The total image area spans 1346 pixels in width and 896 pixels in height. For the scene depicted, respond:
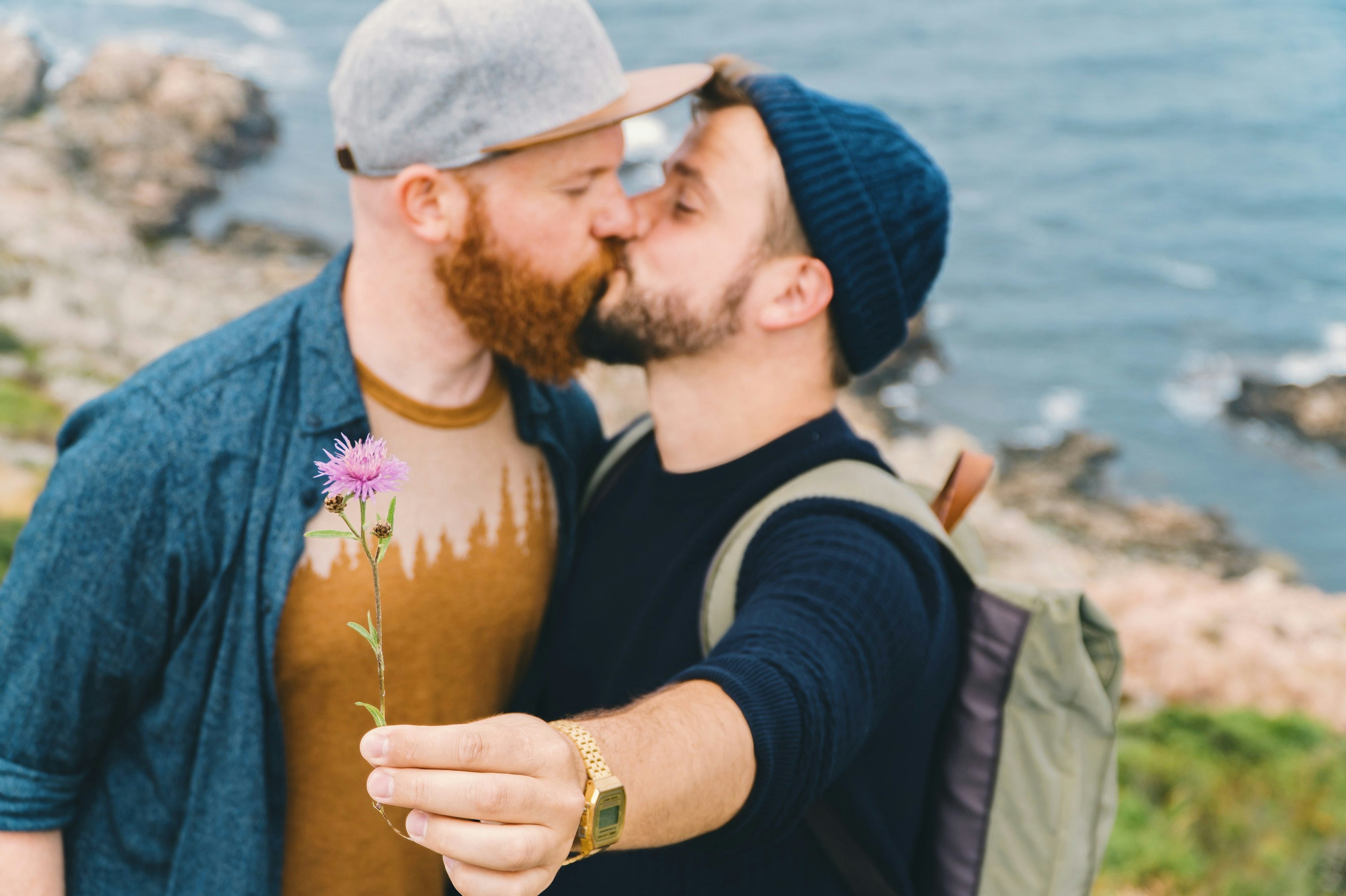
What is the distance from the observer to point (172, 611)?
2.64m

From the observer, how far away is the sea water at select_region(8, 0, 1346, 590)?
20781 mm

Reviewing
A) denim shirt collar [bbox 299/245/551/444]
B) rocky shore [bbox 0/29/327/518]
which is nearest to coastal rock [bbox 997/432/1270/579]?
rocky shore [bbox 0/29/327/518]

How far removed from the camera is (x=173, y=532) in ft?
8.45

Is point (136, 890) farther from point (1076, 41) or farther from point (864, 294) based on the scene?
point (1076, 41)

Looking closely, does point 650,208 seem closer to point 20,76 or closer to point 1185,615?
point 1185,615

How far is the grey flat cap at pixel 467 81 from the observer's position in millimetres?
2777

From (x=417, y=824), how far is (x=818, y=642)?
3.14 feet

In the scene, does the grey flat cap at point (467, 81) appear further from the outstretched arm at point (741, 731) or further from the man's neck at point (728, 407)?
the outstretched arm at point (741, 731)

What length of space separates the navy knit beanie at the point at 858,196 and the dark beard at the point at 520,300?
65 centimetres

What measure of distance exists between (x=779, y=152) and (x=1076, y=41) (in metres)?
50.3

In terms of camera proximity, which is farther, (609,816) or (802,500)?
(802,500)

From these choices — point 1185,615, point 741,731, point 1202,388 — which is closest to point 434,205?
point 741,731

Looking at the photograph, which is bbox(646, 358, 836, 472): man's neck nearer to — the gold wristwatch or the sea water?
the gold wristwatch

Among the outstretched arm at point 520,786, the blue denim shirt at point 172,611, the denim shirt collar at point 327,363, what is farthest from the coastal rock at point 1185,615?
the outstretched arm at point 520,786
